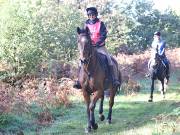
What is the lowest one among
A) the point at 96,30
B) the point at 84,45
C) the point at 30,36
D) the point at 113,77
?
the point at 113,77

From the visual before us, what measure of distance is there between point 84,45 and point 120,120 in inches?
148

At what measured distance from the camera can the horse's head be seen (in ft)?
37.9

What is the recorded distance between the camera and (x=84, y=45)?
11.6 meters

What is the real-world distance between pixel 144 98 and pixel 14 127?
849 cm

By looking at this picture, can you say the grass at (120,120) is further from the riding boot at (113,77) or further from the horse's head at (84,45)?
the horse's head at (84,45)

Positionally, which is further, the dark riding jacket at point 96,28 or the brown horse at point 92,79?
the dark riding jacket at point 96,28

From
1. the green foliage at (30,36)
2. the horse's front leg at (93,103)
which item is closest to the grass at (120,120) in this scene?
the horse's front leg at (93,103)

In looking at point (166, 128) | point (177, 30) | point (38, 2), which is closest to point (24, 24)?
point (38, 2)

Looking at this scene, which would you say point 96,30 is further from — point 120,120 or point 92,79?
point 120,120

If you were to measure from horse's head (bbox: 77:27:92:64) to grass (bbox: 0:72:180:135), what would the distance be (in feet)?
6.43

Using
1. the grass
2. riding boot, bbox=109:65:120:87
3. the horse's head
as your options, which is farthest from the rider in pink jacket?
the grass

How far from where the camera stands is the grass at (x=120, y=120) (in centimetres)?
1060

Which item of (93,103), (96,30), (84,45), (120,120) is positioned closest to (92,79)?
(93,103)

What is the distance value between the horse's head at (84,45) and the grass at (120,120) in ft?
6.43
